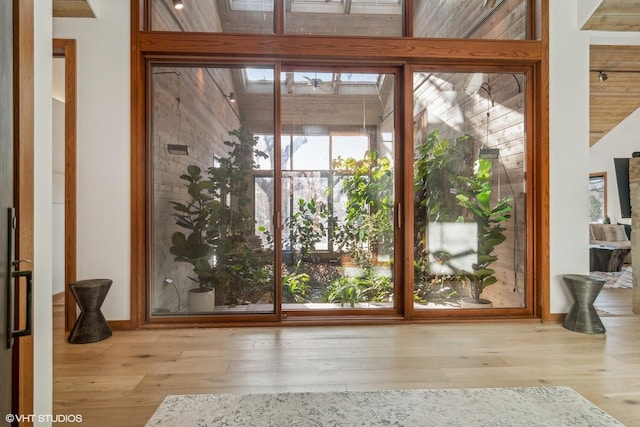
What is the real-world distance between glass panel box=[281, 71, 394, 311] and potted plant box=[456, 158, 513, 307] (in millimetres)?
767

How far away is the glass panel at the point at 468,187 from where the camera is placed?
3197mm

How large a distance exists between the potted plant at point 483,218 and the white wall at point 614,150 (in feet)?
25.5

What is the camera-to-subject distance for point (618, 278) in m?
5.44

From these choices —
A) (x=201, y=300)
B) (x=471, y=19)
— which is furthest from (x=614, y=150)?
(x=201, y=300)

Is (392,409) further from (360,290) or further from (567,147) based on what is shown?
(567,147)

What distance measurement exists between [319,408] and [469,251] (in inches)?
85.9

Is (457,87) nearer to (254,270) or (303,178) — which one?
(303,178)

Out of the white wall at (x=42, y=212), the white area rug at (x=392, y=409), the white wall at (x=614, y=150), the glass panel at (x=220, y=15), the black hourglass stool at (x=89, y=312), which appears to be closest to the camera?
the white wall at (x=42, y=212)

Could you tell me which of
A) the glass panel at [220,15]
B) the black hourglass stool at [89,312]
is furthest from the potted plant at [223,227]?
the glass panel at [220,15]

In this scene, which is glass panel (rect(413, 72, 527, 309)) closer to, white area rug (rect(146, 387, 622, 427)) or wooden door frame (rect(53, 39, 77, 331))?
white area rug (rect(146, 387, 622, 427))

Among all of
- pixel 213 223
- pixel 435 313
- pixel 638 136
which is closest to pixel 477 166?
pixel 435 313

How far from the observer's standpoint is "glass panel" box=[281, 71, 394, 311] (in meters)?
3.17

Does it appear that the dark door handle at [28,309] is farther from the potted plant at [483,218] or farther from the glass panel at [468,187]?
the potted plant at [483,218]

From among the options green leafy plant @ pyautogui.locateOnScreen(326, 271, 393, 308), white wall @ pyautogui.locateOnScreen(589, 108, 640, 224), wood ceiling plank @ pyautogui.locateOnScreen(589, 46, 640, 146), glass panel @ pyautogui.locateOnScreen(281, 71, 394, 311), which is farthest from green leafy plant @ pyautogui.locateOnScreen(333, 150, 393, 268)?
white wall @ pyautogui.locateOnScreen(589, 108, 640, 224)
